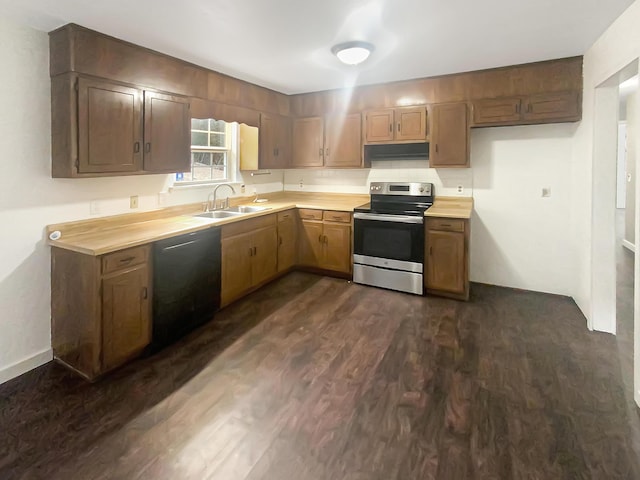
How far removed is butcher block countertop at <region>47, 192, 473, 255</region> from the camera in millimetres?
2638

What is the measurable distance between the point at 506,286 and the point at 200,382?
3555mm

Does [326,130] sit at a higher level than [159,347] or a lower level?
higher

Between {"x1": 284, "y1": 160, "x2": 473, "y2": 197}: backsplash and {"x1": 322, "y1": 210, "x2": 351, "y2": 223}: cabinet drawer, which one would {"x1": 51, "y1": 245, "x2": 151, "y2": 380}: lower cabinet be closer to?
{"x1": 322, "y1": 210, "x2": 351, "y2": 223}: cabinet drawer

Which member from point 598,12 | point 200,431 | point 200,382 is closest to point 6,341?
point 200,382

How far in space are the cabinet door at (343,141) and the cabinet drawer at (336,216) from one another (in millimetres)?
680

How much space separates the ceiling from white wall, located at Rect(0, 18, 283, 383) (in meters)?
0.26

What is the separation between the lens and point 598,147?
315 centimetres

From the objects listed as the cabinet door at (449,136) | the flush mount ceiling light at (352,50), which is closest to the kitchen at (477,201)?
the cabinet door at (449,136)

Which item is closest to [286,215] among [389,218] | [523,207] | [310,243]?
[310,243]

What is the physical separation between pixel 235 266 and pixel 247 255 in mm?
225

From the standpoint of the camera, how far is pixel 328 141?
16.4 feet

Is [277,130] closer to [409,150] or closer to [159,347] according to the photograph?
[409,150]

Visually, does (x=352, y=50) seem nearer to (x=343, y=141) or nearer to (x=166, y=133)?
(x=166, y=133)

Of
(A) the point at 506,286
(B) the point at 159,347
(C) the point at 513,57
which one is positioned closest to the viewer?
(B) the point at 159,347
